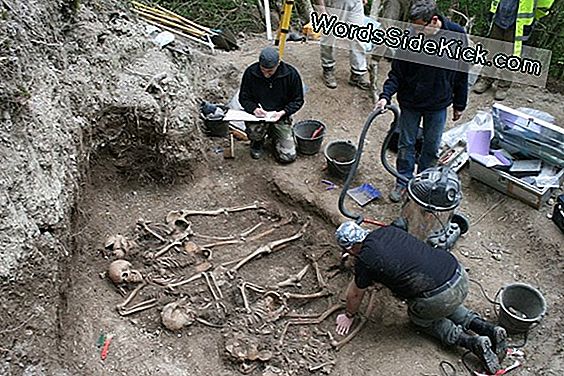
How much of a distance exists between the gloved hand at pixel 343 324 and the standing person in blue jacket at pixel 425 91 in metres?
1.99

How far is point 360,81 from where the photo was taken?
876 centimetres

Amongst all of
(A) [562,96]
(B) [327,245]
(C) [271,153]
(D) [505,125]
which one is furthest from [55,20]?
(A) [562,96]

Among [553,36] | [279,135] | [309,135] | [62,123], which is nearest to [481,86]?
[553,36]

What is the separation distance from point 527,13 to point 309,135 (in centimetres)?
308

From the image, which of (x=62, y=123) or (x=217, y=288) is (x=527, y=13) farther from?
(x=62, y=123)

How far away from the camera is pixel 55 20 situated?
6.24 m

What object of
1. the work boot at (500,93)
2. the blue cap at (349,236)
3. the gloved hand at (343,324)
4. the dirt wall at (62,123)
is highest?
the dirt wall at (62,123)

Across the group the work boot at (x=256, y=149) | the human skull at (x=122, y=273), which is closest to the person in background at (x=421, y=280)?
the human skull at (x=122, y=273)

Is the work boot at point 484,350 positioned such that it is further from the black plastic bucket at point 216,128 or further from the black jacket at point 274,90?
the black plastic bucket at point 216,128

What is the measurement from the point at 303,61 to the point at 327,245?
3551 millimetres

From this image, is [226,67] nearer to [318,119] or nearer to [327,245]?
[318,119]

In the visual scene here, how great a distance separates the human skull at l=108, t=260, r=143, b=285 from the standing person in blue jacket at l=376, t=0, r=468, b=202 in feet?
9.07

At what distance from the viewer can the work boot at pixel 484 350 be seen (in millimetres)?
5352

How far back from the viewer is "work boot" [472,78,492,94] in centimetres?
889
